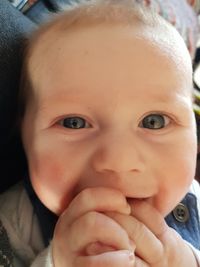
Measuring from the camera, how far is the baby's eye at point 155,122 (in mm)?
696

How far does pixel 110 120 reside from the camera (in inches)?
26.3

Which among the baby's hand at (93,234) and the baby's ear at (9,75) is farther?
the baby's ear at (9,75)

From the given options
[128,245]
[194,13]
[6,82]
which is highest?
[6,82]

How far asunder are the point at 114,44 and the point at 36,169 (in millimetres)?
189

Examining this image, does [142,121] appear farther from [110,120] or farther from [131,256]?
[131,256]

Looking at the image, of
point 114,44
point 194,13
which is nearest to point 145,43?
point 114,44

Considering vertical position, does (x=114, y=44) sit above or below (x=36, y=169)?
above

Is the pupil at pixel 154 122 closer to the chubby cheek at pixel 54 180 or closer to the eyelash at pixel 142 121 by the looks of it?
the eyelash at pixel 142 121

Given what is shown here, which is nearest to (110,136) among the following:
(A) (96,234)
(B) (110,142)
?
(B) (110,142)

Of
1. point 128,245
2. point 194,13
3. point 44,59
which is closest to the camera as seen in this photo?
point 128,245

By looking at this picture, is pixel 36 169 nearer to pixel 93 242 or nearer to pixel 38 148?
pixel 38 148

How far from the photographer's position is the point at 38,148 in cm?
70

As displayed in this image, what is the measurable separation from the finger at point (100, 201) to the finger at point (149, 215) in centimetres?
2

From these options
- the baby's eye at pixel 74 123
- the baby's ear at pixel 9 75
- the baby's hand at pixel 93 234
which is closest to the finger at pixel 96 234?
the baby's hand at pixel 93 234
